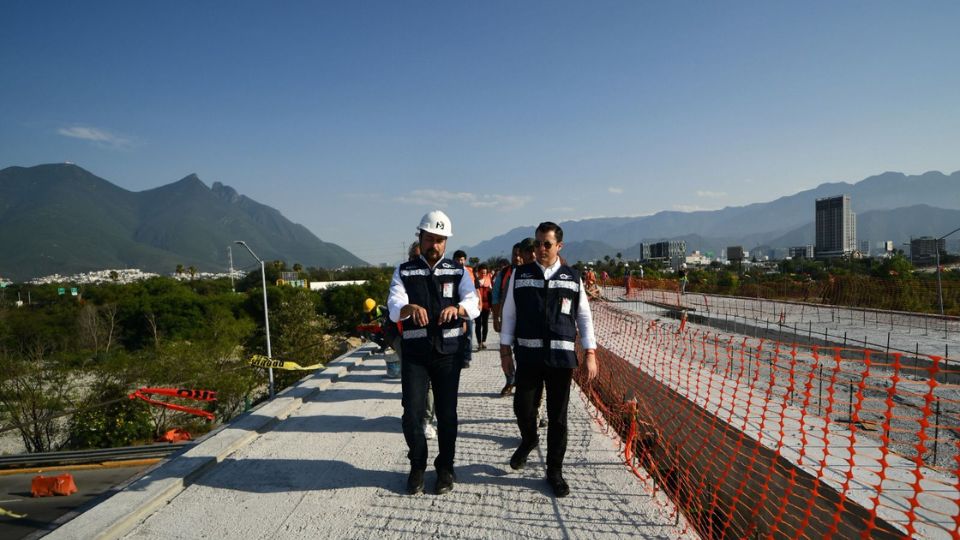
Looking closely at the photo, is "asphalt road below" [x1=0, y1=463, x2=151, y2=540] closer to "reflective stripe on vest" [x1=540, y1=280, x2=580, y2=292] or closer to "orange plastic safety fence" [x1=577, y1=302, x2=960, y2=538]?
"orange plastic safety fence" [x1=577, y1=302, x2=960, y2=538]

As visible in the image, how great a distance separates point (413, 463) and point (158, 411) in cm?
2689

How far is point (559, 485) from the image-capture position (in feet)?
12.0

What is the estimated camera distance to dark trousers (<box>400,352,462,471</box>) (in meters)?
3.53

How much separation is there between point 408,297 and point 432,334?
0.32 metres

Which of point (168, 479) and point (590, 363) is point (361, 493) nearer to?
point (168, 479)

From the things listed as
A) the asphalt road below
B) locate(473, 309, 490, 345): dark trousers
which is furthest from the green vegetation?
locate(473, 309, 490, 345): dark trousers

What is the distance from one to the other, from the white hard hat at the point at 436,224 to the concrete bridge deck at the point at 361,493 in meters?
1.97

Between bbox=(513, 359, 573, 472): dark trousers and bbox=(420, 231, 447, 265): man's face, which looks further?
bbox=(420, 231, 447, 265): man's face

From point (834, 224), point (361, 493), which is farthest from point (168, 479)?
point (834, 224)

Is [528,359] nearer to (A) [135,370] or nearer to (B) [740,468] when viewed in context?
(B) [740,468]

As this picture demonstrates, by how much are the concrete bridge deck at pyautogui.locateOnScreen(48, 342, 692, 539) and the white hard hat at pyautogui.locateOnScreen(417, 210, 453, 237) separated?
1.97 metres

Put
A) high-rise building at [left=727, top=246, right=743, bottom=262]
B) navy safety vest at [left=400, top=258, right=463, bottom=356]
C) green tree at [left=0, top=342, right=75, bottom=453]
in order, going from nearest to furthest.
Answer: navy safety vest at [left=400, top=258, right=463, bottom=356], green tree at [left=0, top=342, right=75, bottom=453], high-rise building at [left=727, top=246, right=743, bottom=262]

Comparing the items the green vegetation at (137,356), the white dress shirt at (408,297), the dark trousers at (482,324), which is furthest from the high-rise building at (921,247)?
the green vegetation at (137,356)

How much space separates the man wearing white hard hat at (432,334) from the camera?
3.48 m
